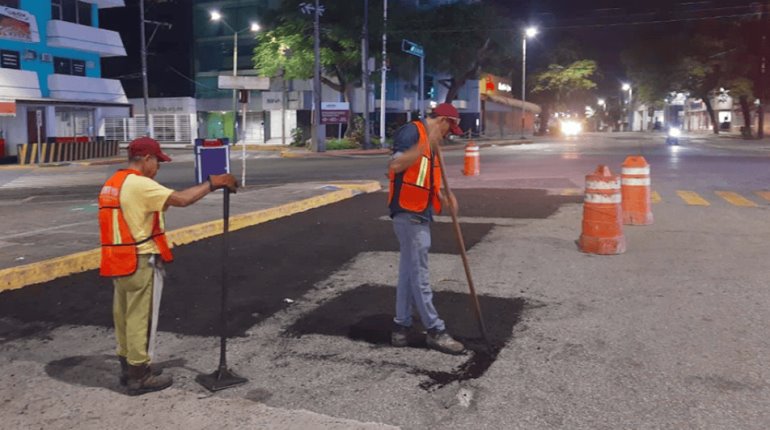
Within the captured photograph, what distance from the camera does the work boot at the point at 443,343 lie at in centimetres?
493

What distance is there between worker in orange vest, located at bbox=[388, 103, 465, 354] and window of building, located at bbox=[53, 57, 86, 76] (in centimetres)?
3712

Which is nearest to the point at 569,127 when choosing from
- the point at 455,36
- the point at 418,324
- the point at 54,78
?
the point at 455,36

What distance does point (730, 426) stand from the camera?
12.3 ft

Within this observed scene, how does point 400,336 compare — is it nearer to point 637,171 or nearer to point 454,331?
point 454,331

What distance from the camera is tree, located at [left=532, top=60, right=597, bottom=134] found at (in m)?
75.0

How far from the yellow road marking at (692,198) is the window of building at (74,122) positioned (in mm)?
33528

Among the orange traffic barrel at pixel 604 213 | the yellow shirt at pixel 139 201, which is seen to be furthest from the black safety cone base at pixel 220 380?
the orange traffic barrel at pixel 604 213

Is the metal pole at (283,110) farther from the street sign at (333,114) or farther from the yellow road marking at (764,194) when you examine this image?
the yellow road marking at (764,194)

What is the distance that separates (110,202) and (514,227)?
7.55 m

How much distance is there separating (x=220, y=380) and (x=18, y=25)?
1351 inches

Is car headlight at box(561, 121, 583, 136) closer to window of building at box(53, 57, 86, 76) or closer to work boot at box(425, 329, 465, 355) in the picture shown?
window of building at box(53, 57, 86, 76)

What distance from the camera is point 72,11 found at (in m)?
38.8

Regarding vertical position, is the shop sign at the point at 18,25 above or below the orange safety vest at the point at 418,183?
above

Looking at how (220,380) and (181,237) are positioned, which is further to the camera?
(181,237)
